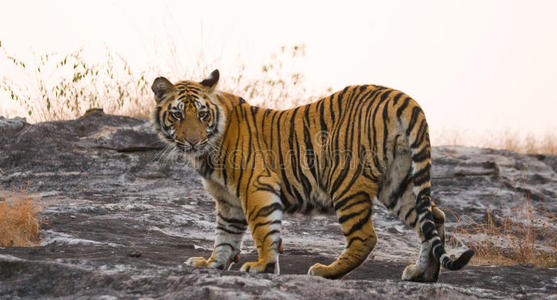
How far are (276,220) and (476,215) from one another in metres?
5.29

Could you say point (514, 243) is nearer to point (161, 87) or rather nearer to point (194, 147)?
point (194, 147)

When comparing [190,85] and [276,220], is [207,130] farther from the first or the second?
[276,220]

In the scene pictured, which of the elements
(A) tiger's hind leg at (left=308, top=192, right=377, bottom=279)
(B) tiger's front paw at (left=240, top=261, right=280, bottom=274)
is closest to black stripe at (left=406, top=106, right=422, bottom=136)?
(A) tiger's hind leg at (left=308, top=192, right=377, bottom=279)

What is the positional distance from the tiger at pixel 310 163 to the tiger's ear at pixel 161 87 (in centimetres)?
1

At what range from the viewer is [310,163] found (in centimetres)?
463

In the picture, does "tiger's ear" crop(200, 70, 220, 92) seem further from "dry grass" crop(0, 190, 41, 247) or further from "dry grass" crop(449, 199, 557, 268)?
"dry grass" crop(449, 199, 557, 268)

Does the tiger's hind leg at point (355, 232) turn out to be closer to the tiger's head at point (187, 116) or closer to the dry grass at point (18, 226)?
the tiger's head at point (187, 116)

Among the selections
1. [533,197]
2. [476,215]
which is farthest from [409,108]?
[533,197]

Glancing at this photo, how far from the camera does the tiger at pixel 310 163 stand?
427 centimetres

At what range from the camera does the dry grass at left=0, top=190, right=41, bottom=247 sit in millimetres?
5430

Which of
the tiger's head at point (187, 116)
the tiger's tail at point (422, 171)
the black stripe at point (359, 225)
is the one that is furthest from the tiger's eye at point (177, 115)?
the tiger's tail at point (422, 171)

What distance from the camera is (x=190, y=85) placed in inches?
190

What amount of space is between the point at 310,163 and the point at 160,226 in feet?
8.96

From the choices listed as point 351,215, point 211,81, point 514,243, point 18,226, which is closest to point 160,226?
point 18,226
